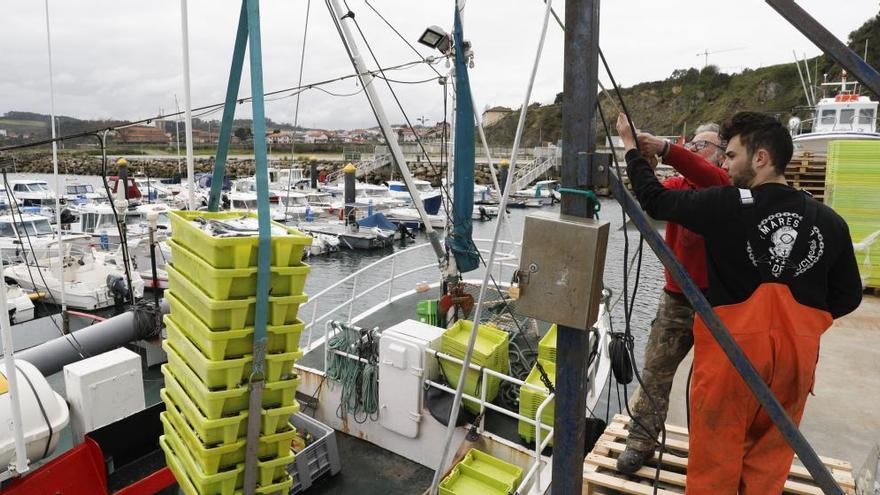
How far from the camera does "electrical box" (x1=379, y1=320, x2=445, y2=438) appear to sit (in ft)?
17.2

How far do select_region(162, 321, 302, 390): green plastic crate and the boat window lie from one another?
28.9 meters

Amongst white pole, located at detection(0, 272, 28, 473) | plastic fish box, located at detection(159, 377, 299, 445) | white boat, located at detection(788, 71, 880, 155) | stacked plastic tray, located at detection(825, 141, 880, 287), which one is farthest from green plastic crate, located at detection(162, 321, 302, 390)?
white boat, located at detection(788, 71, 880, 155)

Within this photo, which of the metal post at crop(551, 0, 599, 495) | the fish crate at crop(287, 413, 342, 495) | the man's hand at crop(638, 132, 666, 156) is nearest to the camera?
the metal post at crop(551, 0, 599, 495)

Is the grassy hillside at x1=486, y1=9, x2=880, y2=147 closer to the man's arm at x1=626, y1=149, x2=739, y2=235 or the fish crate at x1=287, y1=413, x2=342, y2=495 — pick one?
the fish crate at x1=287, y1=413, x2=342, y2=495

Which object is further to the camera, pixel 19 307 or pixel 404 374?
pixel 19 307

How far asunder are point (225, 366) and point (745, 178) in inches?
100

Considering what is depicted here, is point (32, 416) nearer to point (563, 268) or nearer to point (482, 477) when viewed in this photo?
point (482, 477)

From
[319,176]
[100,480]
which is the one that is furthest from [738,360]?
[319,176]

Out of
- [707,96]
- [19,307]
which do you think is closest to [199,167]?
[19,307]

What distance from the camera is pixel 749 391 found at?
221 centimetres

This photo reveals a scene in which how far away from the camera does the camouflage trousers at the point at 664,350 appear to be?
11.4ft

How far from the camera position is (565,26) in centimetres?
184

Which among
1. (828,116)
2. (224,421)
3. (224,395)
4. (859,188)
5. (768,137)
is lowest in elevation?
(224,421)

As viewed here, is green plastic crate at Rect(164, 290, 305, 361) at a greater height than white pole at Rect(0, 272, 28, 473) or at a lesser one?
greater
